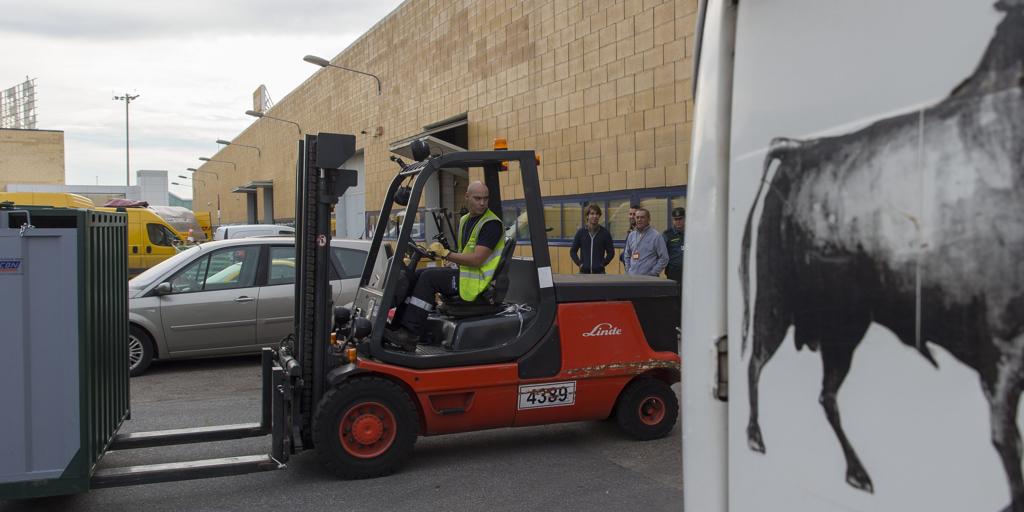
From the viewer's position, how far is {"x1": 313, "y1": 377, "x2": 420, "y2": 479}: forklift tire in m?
5.23

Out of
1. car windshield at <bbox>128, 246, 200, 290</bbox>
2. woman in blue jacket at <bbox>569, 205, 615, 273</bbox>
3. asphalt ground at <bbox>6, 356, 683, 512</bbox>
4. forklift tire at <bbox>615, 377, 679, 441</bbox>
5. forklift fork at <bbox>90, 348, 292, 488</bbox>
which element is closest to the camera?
forklift fork at <bbox>90, 348, 292, 488</bbox>

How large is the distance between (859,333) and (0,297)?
402 cm

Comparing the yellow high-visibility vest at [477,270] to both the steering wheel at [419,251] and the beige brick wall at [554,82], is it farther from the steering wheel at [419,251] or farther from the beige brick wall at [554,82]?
the beige brick wall at [554,82]

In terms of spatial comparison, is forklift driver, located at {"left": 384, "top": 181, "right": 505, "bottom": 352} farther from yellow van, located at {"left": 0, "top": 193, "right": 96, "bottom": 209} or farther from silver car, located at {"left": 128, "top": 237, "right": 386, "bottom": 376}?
yellow van, located at {"left": 0, "top": 193, "right": 96, "bottom": 209}

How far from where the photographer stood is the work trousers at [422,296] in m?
5.68

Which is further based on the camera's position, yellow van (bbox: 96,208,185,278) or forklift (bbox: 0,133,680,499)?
yellow van (bbox: 96,208,185,278)

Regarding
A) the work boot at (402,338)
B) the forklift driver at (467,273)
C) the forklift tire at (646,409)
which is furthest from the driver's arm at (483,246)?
the forklift tire at (646,409)

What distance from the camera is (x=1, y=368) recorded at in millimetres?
4090

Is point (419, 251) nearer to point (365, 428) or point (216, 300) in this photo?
point (365, 428)

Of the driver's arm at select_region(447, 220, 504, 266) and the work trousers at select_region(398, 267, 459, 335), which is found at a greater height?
the driver's arm at select_region(447, 220, 504, 266)

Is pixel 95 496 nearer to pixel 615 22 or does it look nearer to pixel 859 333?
pixel 859 333

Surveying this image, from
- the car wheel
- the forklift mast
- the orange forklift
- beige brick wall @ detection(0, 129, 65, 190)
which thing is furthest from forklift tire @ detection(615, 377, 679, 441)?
beige brick wall @ detection(0, 129, 65, 190)

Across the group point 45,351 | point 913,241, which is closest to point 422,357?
point 45,351

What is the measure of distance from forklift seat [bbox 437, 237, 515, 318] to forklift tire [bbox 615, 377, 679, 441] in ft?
3.89
